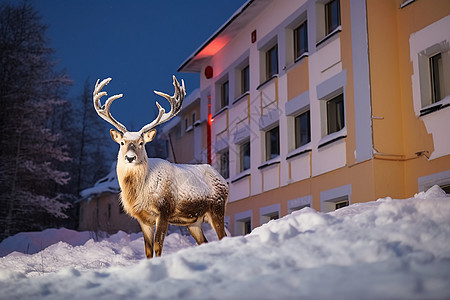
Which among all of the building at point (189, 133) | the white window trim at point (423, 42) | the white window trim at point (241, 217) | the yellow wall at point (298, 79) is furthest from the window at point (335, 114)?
the building at point (189, 133)

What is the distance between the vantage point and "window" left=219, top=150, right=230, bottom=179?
22.6 meters

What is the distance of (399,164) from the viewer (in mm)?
13438

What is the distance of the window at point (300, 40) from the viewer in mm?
17844

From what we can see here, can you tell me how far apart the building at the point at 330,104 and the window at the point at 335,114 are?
0.04m

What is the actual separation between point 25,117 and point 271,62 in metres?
11.7

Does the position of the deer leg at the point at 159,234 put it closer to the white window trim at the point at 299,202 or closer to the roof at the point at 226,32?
the white window trim at the point at 299,202

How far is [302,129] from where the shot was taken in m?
17.7

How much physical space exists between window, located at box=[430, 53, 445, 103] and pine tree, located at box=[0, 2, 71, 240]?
52.7 feet

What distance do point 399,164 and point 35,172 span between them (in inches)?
652

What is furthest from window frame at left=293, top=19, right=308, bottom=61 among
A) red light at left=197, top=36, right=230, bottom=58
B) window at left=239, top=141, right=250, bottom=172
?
red light at left=197, top=36, right=230, bottom=58

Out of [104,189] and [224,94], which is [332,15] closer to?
[224,94]

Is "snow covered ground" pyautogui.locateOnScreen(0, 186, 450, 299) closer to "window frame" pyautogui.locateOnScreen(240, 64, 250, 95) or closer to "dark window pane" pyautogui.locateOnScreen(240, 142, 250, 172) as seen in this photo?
"dark window pane" pyautogui.locateOnScreen(240, 142, 250, 172)

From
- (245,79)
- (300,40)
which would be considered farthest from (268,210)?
(245,79)

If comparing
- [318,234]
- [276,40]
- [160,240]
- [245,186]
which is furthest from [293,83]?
[318,234]
